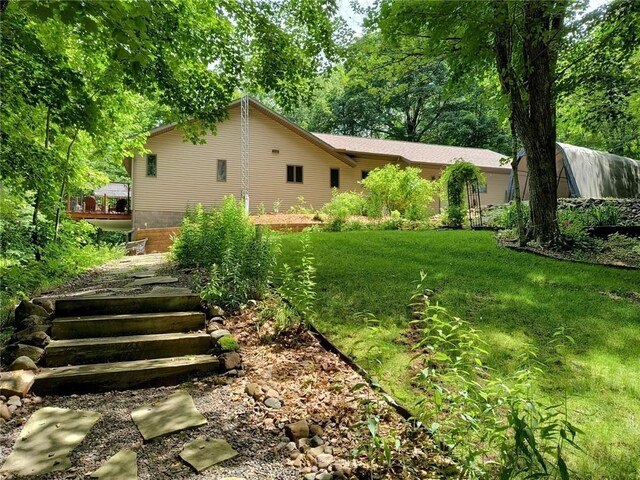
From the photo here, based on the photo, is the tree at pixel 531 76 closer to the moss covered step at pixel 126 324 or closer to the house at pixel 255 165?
the moss covered step at pixel 126 324

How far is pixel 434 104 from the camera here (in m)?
28.2

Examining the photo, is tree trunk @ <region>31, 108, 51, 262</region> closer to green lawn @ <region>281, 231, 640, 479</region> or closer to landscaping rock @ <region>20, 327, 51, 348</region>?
landscaping rock @ <region>20, 327, 51, 348</region>

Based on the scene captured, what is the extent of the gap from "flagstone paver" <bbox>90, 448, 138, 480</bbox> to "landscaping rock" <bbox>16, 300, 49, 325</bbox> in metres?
1.95

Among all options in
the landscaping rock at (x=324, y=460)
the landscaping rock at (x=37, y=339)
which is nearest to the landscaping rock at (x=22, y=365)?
the landscaping rock at (x=37, y=339)

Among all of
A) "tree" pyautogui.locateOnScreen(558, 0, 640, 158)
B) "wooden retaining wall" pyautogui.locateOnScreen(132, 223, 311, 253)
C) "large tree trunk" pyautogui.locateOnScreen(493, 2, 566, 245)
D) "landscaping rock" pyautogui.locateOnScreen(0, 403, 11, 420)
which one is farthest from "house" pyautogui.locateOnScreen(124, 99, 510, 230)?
"landscaping rock" pyautogui.locateOnScreen(0, 403, 11, 420)

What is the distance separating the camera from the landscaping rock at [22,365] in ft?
8.58

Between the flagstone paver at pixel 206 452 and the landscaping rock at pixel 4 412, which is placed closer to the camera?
the flagstone paver at pixel 206 452

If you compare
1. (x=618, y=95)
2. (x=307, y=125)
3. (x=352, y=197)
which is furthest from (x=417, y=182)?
(x=307, y=125)

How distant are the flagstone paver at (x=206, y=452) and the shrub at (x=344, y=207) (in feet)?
30.4

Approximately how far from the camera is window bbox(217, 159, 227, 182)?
53.7 feet

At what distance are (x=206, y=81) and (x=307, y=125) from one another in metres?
26.7

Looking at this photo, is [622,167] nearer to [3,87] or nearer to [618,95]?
[618,95]

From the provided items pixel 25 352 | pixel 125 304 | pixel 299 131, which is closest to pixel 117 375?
pixel 25 352

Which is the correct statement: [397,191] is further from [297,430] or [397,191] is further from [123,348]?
[297,430]
